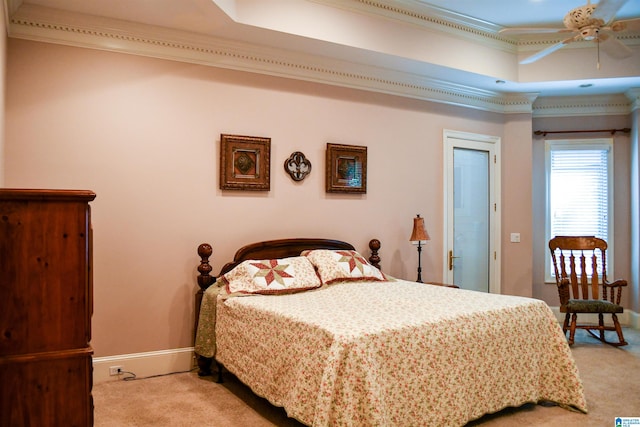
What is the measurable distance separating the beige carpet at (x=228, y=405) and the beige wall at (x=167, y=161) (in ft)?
1.29

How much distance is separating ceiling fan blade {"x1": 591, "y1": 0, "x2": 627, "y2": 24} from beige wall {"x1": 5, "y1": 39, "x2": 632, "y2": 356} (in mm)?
2021

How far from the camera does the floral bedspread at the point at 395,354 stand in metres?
2.24

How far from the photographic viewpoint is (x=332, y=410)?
222 cm

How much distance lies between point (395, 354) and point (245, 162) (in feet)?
7.40

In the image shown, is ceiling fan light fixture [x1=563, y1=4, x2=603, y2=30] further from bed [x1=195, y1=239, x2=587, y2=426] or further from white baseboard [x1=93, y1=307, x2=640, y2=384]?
white baseboard [x1=93, y1=307, x2=640, y2=384]

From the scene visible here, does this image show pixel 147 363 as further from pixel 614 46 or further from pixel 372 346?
pixel 614 46

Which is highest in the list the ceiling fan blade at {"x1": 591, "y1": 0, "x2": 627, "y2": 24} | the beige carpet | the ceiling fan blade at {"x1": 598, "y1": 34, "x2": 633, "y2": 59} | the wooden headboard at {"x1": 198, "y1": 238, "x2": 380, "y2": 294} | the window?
the ceiling fan blade at {"x1": 591, "y1": 0, "x2": 627, "y2": 24}

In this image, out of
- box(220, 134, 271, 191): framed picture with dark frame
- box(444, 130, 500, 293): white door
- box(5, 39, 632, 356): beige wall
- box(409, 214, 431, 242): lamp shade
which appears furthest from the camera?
box(444, 130, 500, 293): white door

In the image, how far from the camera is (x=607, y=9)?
3.17 m

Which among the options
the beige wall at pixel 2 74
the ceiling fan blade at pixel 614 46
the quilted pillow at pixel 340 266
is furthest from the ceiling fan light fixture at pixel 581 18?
the beige wall at pixel 2 74

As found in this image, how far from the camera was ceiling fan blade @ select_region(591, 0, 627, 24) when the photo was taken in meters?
3.08

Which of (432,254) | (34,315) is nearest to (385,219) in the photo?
(432,254)

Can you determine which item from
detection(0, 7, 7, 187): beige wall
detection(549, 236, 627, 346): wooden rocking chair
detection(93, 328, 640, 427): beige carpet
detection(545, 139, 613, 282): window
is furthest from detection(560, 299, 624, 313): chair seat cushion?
detection(0, 7, 7, 187): beige wall

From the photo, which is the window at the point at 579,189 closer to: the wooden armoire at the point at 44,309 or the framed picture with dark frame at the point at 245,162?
the framed picture with dark frame at the point at 245,162
